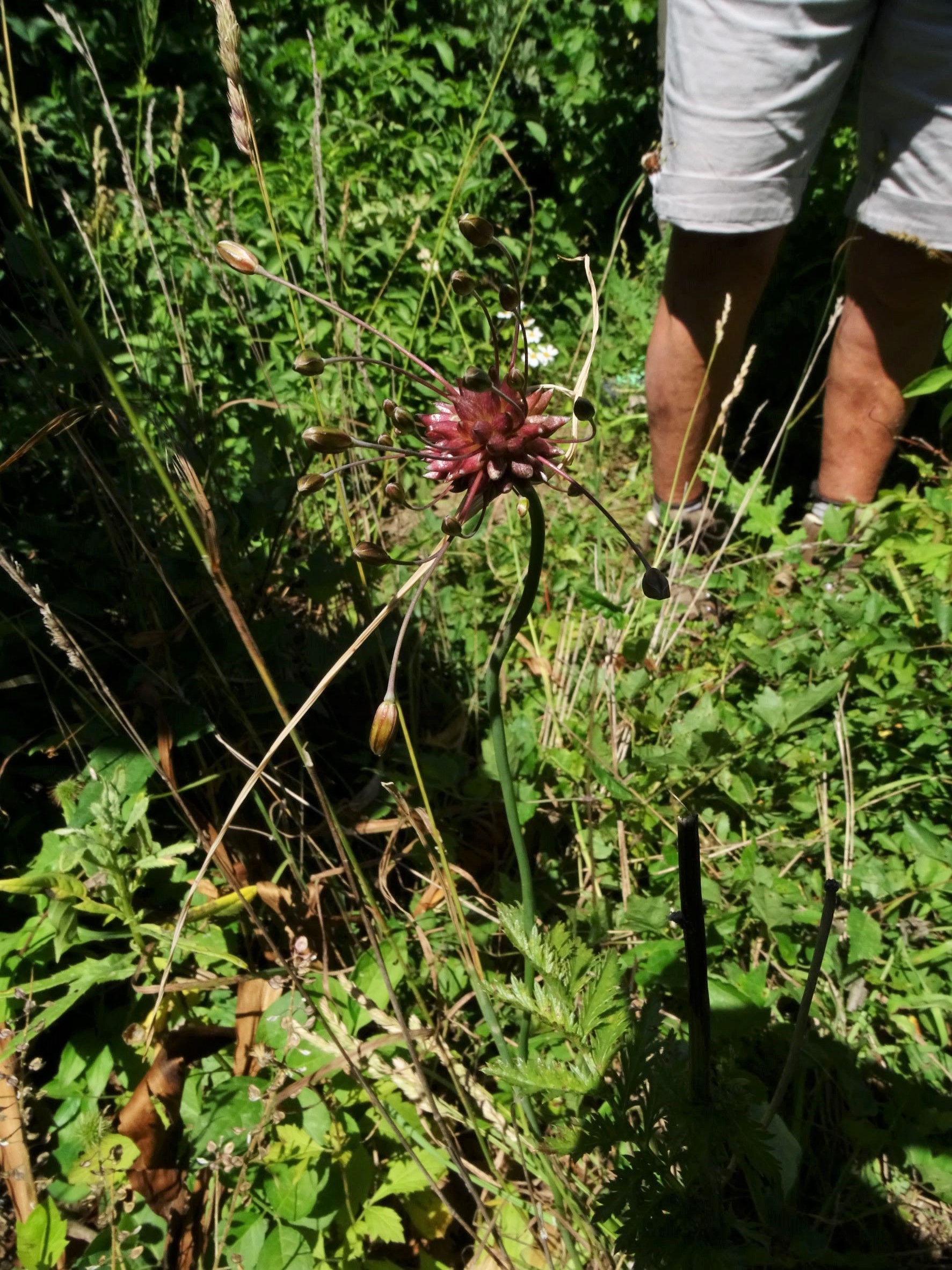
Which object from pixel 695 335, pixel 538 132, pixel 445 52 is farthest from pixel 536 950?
pixel 445 52

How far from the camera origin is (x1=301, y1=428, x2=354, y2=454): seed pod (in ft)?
2.49

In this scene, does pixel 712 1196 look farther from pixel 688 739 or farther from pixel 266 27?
pixel 266 27

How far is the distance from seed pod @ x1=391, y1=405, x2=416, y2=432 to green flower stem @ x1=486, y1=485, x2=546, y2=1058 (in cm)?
12

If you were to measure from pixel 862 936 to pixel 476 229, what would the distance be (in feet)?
4.12

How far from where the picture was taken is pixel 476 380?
712mm

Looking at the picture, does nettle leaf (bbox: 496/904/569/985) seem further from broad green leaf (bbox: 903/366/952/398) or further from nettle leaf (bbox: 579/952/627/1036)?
broad green leaf (bbox: 903/366/952/398)

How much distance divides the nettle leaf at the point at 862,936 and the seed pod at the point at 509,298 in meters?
1.16

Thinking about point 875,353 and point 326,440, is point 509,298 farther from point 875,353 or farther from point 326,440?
point 875,353

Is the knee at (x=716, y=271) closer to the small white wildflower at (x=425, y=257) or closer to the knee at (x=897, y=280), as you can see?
the knee at (x=897, y=280)

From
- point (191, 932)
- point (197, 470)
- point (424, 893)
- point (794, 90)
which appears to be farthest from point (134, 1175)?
point (794, 90)

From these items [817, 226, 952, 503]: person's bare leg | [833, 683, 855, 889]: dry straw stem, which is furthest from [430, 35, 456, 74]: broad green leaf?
[833, 683, 855, 889]: dry straw stem

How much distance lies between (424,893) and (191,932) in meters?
0.40

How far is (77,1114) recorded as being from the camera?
4.54 feet

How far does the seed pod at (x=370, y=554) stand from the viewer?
2.56 ft
